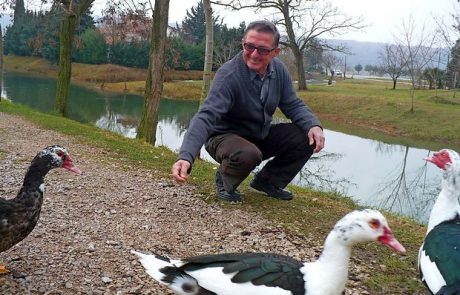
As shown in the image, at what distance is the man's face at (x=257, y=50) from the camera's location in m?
4.63

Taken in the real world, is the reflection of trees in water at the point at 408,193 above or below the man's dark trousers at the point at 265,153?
below

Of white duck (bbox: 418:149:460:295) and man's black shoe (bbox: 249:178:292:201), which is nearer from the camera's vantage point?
white duck (bbox: 418:149:460:295)

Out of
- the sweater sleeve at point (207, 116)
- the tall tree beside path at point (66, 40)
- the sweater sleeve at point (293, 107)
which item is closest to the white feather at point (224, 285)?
the sweater sleeve at point (207, 116)

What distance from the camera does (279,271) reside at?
279 centimetres

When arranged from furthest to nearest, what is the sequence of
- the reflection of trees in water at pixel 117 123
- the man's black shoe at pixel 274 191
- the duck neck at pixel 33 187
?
1. the reflection of trees in water at pixel 117 123
2. the man's black shoe at pixel 274 191
3. the duck neck at pixel 33 187

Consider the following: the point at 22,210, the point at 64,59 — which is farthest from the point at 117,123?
the point at 22,210

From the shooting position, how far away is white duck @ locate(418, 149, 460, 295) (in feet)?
10.1

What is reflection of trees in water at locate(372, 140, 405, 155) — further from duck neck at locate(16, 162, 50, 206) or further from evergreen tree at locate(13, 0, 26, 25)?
duck neck at locate(16, 162, 50, 206)

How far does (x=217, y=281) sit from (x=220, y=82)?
2.54 metres

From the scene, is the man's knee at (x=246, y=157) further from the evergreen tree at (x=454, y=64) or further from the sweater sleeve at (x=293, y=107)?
the evergreen tree at (x=454, y=64)

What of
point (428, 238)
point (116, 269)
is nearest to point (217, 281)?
point (116, 269)

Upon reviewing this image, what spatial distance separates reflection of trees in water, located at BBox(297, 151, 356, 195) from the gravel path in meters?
5.00

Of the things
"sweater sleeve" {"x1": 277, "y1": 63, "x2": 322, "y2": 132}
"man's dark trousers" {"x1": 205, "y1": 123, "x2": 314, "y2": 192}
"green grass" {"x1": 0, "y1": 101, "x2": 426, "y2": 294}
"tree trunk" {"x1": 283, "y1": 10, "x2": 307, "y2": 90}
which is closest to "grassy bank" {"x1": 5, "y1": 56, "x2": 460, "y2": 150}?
"tree trunk" {"x1": 283, "y1": 10, "x2": 307, "y2": 90}

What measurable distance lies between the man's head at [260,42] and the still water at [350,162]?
4.73m
